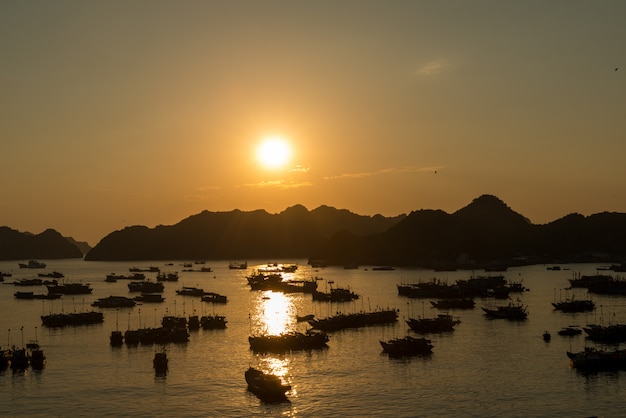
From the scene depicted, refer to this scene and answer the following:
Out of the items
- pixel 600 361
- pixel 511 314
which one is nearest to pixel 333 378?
pixel 600 361

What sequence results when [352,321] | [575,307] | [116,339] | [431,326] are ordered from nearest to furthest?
[116,339]
[431,326]
[352,321]
[575,307]

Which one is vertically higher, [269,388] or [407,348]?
[407,348]

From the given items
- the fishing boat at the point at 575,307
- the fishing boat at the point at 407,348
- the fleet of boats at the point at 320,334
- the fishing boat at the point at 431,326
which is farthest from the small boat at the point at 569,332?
the fishing boat at the point at 575,307

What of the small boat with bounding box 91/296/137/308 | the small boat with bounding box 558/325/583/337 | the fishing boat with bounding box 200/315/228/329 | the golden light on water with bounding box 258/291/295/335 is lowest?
the small boat with bounding box 558/325/583/337

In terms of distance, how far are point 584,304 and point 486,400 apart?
80.1 meters

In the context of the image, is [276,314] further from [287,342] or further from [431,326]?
[287,342]

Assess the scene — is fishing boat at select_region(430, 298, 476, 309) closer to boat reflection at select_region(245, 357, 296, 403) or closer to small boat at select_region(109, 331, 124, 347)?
small boat at select_region(109, 331, 124, 347)

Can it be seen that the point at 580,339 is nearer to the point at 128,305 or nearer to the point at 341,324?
the point at 341,324

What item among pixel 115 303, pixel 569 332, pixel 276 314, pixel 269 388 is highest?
pixel 115 303

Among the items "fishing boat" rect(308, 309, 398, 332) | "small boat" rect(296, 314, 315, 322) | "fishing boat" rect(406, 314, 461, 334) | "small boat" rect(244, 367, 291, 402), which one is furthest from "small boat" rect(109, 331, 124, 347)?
"fishing boat" rect(406, 314, 461, 334)

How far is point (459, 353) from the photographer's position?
9175 centimetres

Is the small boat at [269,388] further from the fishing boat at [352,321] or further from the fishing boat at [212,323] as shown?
the fishing boat at [212,323]

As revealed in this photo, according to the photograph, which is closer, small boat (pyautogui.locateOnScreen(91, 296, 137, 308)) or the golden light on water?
the golden light on water

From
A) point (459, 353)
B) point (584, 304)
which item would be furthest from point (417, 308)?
point (459, 353)
